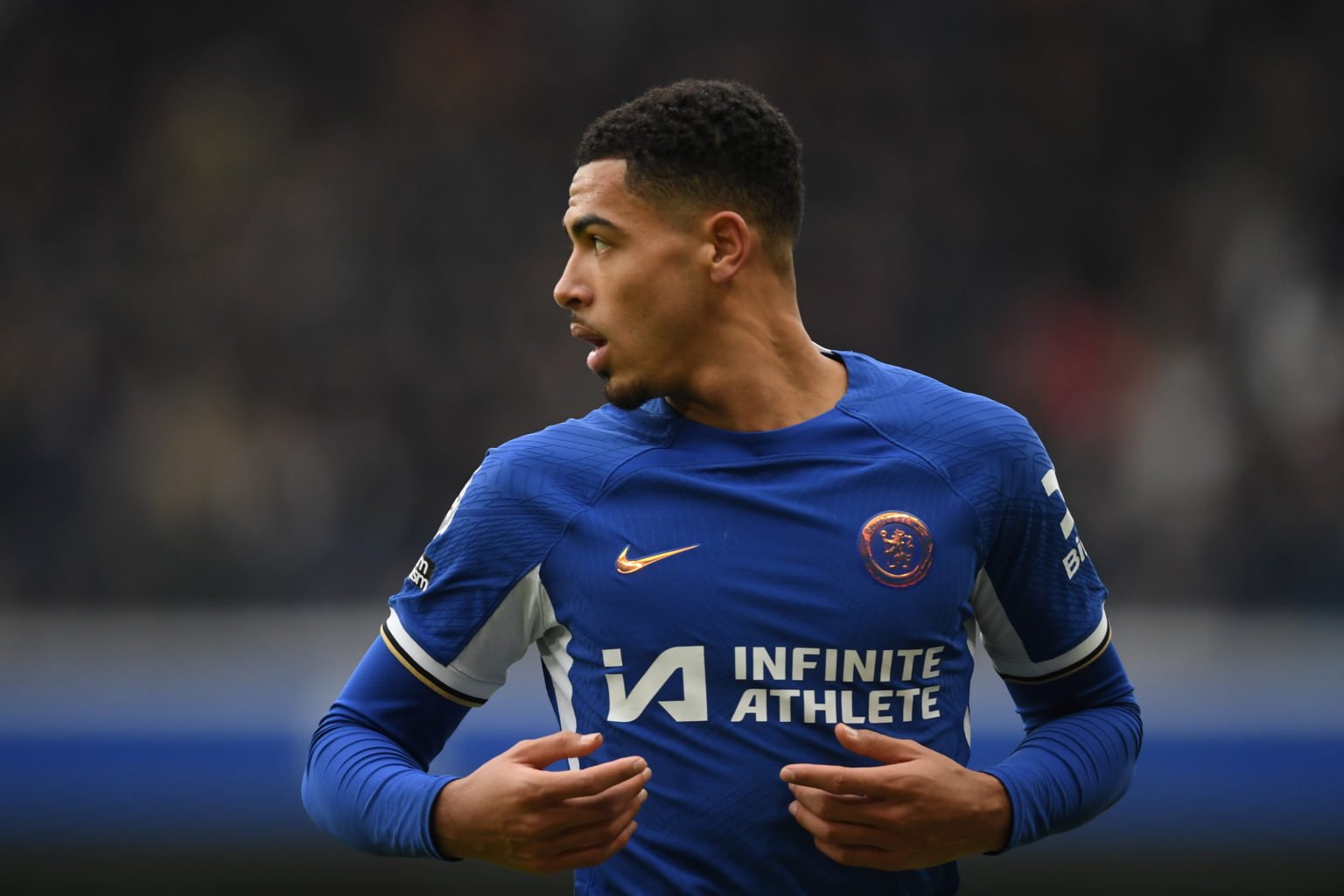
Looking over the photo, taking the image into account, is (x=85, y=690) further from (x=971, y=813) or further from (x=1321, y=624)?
(x=1321, y=624)

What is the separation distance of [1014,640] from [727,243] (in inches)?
30.1

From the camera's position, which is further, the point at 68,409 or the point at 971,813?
the point at 68,409

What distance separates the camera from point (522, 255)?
8.93 m

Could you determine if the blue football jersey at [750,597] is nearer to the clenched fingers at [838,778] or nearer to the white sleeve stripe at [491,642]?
the white sleeve stripe at [491,642]

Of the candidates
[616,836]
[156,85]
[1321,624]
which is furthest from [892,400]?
[156,85]

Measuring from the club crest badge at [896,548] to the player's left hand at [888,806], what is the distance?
0.27 meters

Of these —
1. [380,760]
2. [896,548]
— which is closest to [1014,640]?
[896,548]

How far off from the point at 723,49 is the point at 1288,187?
3.29m

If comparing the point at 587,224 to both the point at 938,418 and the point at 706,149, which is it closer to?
the point at 706,149

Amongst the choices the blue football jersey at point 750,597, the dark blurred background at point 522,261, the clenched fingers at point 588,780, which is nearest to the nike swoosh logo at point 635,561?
the blue football jersey at point 750,597

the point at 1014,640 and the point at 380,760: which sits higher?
the point at 1014,640

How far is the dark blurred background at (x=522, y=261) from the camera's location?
313 inches

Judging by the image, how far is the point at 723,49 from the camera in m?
9.09

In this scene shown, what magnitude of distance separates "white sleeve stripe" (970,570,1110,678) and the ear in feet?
2.02
